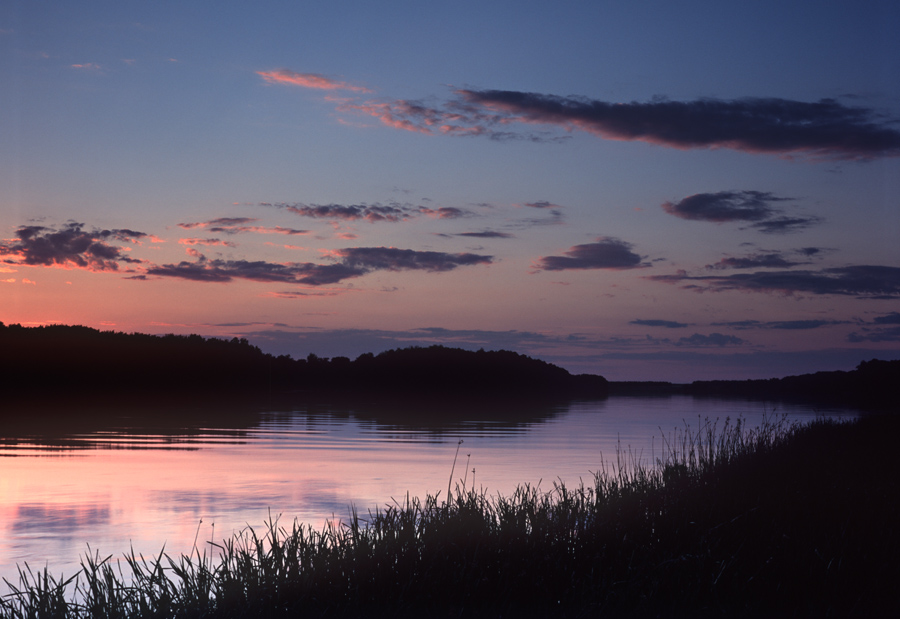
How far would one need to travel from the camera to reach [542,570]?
381 inches

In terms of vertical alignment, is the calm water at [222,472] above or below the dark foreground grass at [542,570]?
below

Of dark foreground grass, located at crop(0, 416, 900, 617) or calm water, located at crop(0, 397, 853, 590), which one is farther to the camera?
calm water, located at crop(0, 397, 853, 590)

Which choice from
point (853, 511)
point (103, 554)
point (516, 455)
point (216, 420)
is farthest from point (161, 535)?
point (216, 420)

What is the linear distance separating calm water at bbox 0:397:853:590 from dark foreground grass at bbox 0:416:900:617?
2.40 m

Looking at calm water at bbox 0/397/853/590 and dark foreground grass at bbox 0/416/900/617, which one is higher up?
dark foreground grass at bbox 0/416/900/617

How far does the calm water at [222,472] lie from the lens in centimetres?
1691

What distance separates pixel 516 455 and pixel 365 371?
122237 millimetres

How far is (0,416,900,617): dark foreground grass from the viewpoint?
27.8ft

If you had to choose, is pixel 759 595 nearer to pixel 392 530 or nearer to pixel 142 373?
pixel 392 530

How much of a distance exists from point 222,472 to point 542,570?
19803 mm

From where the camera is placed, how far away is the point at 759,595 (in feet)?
29.8

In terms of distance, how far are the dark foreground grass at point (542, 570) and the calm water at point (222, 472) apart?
7.86ft

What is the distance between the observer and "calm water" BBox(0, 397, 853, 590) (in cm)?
1691

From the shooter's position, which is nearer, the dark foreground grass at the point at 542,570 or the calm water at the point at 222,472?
the dark foreground grass at the point at 542,570
